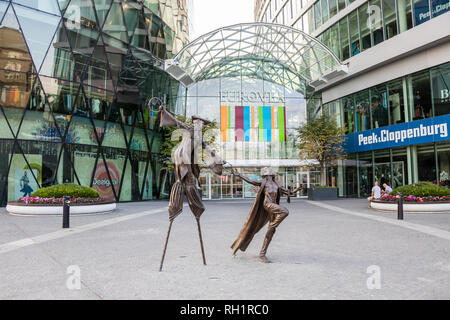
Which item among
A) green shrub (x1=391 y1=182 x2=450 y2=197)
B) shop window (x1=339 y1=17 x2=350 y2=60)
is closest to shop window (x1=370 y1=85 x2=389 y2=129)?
shop window (x1=339 y1=17 x2=350 y2=60)

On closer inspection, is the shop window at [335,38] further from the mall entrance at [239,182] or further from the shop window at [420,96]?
the mall entrance at [239,182]

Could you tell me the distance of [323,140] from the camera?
85.9ft

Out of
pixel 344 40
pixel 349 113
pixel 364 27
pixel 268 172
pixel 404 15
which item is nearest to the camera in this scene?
pixel 268 172

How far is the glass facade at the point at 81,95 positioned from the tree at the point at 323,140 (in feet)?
41.4

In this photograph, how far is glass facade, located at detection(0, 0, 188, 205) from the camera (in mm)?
18875

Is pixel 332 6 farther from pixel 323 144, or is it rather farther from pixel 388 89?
pixel 323 144

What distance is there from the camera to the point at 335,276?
4.77 meters

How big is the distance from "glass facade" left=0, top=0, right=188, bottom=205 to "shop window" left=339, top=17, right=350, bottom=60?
15531mm

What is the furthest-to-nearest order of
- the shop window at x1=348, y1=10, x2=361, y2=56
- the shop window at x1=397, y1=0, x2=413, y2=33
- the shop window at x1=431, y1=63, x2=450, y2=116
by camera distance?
1. the shop window at x1=348, y1=10, x2=361, y2=56
2. the shop window at x1=397, y1=0, x2=413, y2=33
3. the shop window at x1=431, y1=63, x2=450, y2=116

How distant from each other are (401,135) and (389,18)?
832 centimetres

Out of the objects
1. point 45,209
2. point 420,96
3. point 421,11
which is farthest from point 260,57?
point 45,209

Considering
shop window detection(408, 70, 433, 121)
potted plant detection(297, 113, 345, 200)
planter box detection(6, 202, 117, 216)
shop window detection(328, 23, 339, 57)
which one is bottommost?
planter box detection(6, 202, 117, 216)

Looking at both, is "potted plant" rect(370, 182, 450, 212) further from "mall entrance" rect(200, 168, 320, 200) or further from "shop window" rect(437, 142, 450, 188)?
"mall entrance" rect(200, 168, 320, 200)

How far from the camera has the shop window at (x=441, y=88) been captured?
1981 centimetres
